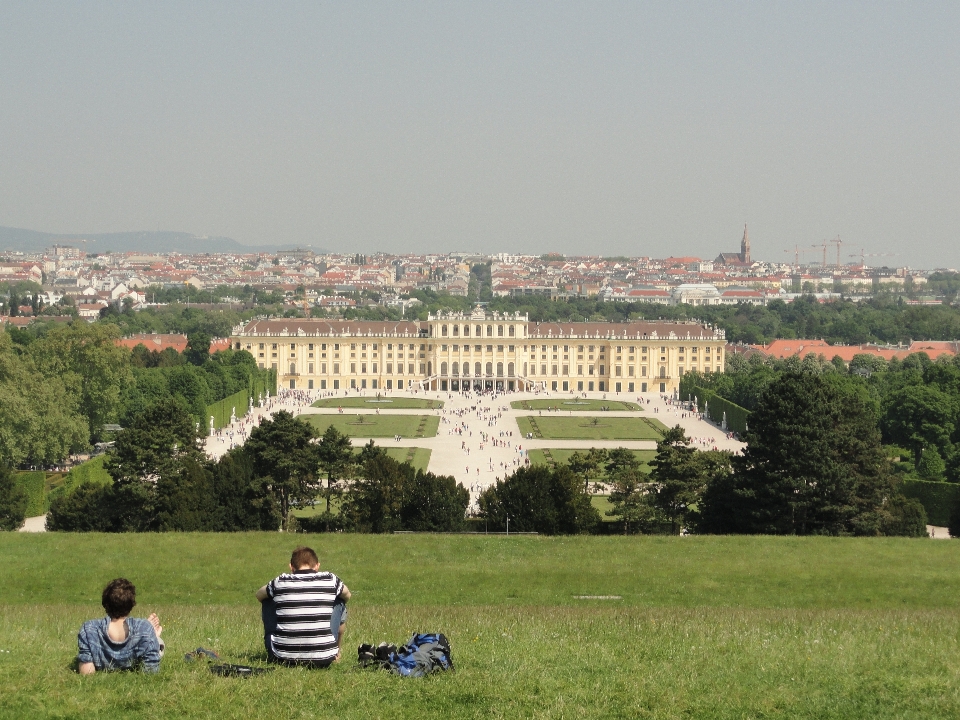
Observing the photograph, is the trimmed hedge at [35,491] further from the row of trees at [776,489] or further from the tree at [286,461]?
the row of trees at [776,489]

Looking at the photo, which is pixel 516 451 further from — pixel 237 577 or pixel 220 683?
pixel 220 683

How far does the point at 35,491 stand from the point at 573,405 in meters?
44.8

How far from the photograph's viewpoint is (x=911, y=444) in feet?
158

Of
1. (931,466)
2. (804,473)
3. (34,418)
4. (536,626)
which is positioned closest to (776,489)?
(804,473)

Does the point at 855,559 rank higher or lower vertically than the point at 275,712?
lower

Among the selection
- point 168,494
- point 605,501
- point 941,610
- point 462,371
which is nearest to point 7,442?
point 168,494

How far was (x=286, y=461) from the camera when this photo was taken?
31.2 metres

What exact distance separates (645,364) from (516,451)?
130 ft

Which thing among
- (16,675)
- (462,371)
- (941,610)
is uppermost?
(16,675)

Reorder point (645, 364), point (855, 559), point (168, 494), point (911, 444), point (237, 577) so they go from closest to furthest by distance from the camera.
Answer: point (237, 577) < point (855, 559) < point (168, 494) < point (911, 444) < point (645, 364)

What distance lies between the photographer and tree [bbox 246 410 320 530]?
3133cm

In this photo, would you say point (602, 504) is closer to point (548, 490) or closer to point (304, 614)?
point (548, 490)

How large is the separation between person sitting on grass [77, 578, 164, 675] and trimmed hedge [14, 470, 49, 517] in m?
27.8

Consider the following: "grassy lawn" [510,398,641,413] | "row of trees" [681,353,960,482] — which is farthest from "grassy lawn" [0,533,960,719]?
Answer: "grassy lawn" [510,398,641,413]
